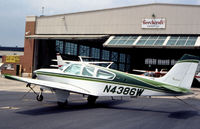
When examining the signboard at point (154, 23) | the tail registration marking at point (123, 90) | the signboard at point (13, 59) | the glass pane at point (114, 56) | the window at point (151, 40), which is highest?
the signboard at point (154, 23)

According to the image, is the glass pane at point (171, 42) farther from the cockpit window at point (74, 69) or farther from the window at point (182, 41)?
the cockpit window at point (74, 69)

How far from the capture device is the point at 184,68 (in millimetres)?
10773

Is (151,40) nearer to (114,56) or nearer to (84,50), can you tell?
(84,50)

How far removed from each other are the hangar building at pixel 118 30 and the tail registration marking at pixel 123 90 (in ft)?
61.3

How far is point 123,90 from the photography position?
37.0 feet

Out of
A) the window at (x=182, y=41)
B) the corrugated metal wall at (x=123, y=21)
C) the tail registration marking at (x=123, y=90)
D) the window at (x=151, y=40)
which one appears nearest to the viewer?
the tail registration marking at (x=123, y=90)

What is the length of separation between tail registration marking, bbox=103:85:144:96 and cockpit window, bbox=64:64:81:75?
1600mm

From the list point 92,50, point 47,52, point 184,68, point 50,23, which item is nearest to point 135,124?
point 184,68

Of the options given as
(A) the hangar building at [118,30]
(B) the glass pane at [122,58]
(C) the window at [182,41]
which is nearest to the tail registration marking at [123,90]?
(A) the hangar building at [118,30]

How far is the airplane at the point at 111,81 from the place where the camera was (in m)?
10.7

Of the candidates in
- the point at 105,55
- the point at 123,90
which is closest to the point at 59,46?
the point at 105,55

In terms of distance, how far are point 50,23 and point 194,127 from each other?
32064 mm

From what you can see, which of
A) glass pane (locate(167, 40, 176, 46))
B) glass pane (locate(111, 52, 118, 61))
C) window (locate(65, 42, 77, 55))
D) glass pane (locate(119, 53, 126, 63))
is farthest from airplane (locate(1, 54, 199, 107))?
glass pane (locate(119, 53, 126, 63))

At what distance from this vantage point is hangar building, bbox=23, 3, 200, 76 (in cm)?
2995
